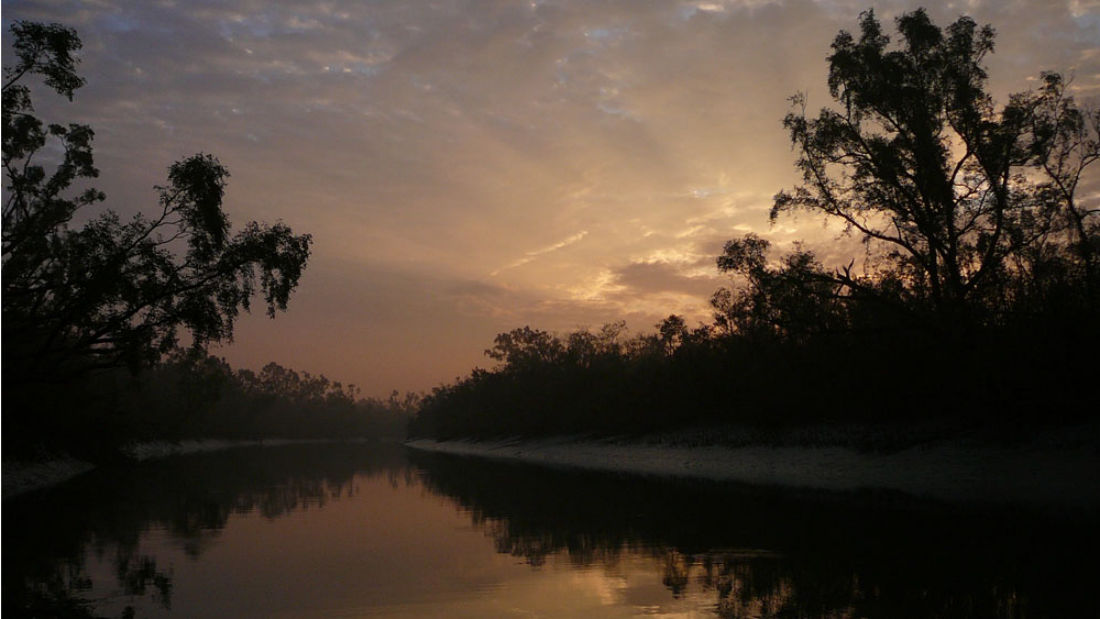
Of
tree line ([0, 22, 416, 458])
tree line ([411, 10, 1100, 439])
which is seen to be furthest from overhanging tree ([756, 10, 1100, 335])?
tree line ([0, 22, 416, 458])

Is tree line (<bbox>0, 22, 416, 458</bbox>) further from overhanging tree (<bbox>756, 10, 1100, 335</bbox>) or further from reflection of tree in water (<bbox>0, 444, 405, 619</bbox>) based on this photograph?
overhanging tree (<bbox>756, 10, 1100, 335</bbox>)

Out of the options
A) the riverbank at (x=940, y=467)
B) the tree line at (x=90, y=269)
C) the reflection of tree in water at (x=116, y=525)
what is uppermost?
the tree line at (x=90, y=269)

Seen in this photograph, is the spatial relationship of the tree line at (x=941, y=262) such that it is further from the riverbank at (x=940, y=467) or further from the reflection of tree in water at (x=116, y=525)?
the reflection of tree in water at (x=116, y=525)

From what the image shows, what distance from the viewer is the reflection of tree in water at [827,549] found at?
33.5ft

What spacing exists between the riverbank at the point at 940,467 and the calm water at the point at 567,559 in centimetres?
257

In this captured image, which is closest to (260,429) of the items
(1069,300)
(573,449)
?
(573,449)

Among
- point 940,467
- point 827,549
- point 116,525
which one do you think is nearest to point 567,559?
point 827,549

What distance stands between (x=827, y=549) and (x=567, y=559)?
4921 millimetres

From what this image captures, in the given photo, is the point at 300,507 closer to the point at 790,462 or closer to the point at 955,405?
the point at 790,462

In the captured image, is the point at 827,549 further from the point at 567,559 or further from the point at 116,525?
the point at 116,525

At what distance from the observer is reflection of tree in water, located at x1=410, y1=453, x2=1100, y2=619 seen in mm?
10203

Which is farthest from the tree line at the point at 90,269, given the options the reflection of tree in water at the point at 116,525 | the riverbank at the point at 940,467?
the riverbank at the point at 940,467

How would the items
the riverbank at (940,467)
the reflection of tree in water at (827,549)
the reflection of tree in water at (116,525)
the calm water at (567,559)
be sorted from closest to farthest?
the reflection of tree in water at (827,549)
the calm water at (567,559)
the reflection of tree in water at (116,525)
the riverbank at (940,467)

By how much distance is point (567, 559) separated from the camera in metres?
14.4
